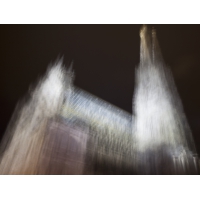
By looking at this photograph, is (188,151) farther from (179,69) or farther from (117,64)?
(117,64)

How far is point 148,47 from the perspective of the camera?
7.50 ft

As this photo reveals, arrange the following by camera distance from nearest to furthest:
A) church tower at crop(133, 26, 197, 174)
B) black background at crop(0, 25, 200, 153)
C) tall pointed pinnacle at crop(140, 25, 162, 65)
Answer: church tower at crop(133, 26, 197, 174), black background at crop(0, 25, 200, 153), tall pointed pinnacle at crop(140, 25, 162, 65)

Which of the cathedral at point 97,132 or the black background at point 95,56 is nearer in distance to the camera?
the cathedral at point 97,132

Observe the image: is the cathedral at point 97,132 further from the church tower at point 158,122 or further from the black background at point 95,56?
the black background at point 95,56

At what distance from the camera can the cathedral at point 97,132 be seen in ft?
6.18

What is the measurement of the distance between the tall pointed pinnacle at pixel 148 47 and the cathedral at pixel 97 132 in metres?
0.06

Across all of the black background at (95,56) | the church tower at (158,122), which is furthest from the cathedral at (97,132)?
the black background at (95,56)

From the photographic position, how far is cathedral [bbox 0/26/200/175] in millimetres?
1885

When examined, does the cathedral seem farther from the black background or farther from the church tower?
the black background

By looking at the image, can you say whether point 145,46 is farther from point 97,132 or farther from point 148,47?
point 97,132

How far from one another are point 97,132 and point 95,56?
973mm

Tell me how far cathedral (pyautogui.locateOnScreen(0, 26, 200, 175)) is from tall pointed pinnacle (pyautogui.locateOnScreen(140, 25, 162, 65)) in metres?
0.06

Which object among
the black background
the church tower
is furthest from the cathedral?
the black background
